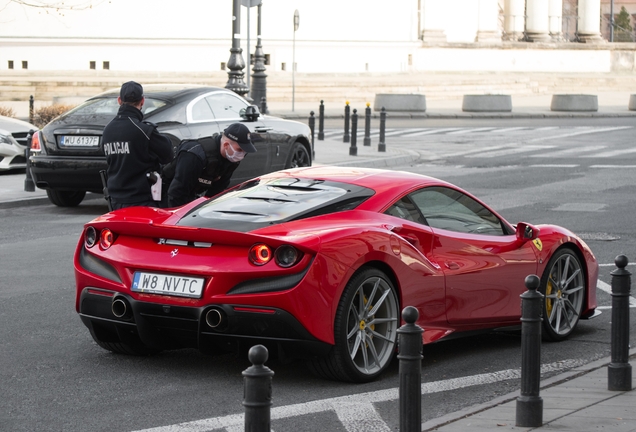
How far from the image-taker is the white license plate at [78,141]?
47.6 feet

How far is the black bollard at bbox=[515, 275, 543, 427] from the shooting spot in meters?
5.36

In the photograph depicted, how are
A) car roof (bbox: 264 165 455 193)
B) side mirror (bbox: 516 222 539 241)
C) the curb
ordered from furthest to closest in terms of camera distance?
side mirror (bbox: 516 222 539 241) → car roof (bbox: 264 165 455 193) → the curb

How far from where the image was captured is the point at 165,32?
5431 cm

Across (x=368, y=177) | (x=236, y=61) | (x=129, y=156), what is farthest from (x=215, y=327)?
(x=236, y=61)

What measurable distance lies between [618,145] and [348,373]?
76.9 ft

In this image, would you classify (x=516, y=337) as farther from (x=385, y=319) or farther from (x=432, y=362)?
(x=385, y=319)

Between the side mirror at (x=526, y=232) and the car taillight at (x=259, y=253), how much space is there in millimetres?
2082

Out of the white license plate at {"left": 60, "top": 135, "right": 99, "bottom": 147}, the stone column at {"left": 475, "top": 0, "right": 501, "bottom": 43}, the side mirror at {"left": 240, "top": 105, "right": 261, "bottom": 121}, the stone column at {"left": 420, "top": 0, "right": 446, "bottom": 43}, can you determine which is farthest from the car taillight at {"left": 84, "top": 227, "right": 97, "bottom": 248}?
the stone column at {"left": 475, "top": 0, "right": 501, "bottom": 43}

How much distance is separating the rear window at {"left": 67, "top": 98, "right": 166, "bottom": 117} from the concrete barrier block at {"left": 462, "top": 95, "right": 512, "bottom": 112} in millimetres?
29279

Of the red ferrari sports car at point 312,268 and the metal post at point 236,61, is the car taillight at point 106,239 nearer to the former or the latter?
the red ferrari sports car at point 312,268

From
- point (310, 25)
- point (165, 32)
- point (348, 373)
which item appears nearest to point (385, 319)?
point (348, 373)

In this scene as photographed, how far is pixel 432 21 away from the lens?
2638 inches

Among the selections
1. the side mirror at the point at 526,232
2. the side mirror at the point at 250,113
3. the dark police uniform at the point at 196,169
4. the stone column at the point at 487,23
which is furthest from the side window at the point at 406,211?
the stone column at the point at 487,23

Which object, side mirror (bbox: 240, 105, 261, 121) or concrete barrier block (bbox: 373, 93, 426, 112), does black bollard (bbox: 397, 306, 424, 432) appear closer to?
side mirror (bbox: 240, 105, 261, 121)
